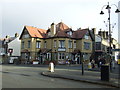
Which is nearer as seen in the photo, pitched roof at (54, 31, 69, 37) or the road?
the road

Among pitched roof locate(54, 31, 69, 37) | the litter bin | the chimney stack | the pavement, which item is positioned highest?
the chimney stack

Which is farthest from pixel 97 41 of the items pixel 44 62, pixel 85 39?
pixel 44 62

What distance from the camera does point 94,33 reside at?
181ft

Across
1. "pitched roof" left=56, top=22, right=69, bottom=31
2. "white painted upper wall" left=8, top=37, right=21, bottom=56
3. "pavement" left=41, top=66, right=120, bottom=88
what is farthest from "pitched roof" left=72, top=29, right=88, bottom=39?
"pavement" left=41, top=66, right=120, bottom=88

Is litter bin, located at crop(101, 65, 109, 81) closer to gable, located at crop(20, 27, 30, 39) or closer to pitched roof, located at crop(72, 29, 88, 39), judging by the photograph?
pitched roof, located at crop(72, 29, 88, 39)

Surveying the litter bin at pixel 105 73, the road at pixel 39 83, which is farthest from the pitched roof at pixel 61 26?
the litter bin at pixel 105 73

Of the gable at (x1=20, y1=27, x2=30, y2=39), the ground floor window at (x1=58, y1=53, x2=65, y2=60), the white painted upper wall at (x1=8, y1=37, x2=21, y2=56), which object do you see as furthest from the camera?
the white painted upper wall at (x1=8, y1=37, x2=21, y2=56)

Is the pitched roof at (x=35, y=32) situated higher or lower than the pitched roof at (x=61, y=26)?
lower

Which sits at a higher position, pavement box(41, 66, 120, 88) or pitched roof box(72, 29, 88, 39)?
pitched roof box(72, 29, 88, 39)

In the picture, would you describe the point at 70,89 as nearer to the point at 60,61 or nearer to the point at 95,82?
the point at 95,82

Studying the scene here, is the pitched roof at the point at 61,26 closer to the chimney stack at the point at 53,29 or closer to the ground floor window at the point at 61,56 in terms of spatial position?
the chimney stack at the point at 53,29

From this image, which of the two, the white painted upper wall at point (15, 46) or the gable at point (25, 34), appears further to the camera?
the white painted upper wall at point (15, 46)

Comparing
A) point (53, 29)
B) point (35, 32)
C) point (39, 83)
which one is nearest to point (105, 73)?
point (39, 83)

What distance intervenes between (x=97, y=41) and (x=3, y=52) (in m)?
33.5
